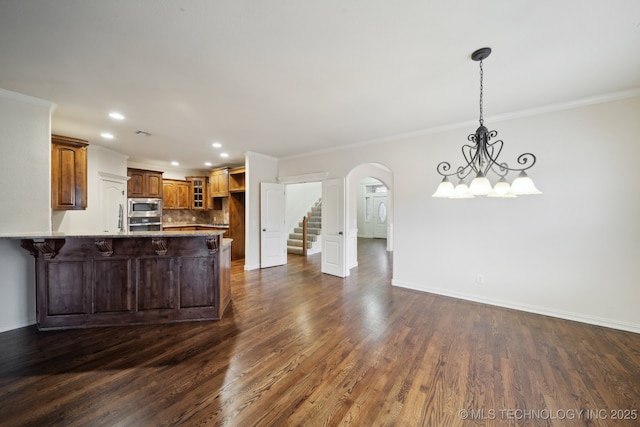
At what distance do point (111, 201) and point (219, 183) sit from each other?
7.88 feet

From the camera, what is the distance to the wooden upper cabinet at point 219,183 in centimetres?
664

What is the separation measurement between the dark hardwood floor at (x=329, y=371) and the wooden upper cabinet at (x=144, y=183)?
4.35 m

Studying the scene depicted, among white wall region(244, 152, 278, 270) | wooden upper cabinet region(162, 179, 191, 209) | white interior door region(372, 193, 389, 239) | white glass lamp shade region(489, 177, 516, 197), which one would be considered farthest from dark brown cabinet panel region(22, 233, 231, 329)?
white interior door region(372, 193, 389, 239)

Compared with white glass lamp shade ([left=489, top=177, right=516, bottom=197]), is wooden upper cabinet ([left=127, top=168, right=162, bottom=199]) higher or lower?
higher

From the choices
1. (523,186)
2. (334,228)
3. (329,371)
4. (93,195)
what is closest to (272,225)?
(334,228)

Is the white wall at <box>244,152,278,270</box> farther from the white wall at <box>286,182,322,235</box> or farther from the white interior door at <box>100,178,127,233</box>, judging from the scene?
the white wall at <box>286,182,322,235</box>

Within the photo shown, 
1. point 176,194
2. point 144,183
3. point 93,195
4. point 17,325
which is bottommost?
point 17,325

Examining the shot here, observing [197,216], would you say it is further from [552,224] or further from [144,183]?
[552,224]

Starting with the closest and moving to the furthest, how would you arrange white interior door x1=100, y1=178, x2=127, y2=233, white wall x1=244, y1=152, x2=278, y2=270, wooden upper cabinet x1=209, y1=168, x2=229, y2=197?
white interior door x1=100, y1=178, x2=127, y2=233, white wall x1=244, y1=152, x2=278, y2=270, wooden upper cabinet x1=209, y1=168, x2=229, y2=197

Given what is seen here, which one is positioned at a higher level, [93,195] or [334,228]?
[93,195]

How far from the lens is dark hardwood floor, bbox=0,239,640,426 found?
1604mm

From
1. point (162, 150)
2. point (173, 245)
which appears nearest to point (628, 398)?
point (173, 245)

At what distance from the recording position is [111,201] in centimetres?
529

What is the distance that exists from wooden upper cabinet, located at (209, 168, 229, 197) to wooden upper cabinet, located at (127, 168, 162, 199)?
4.36 feet
